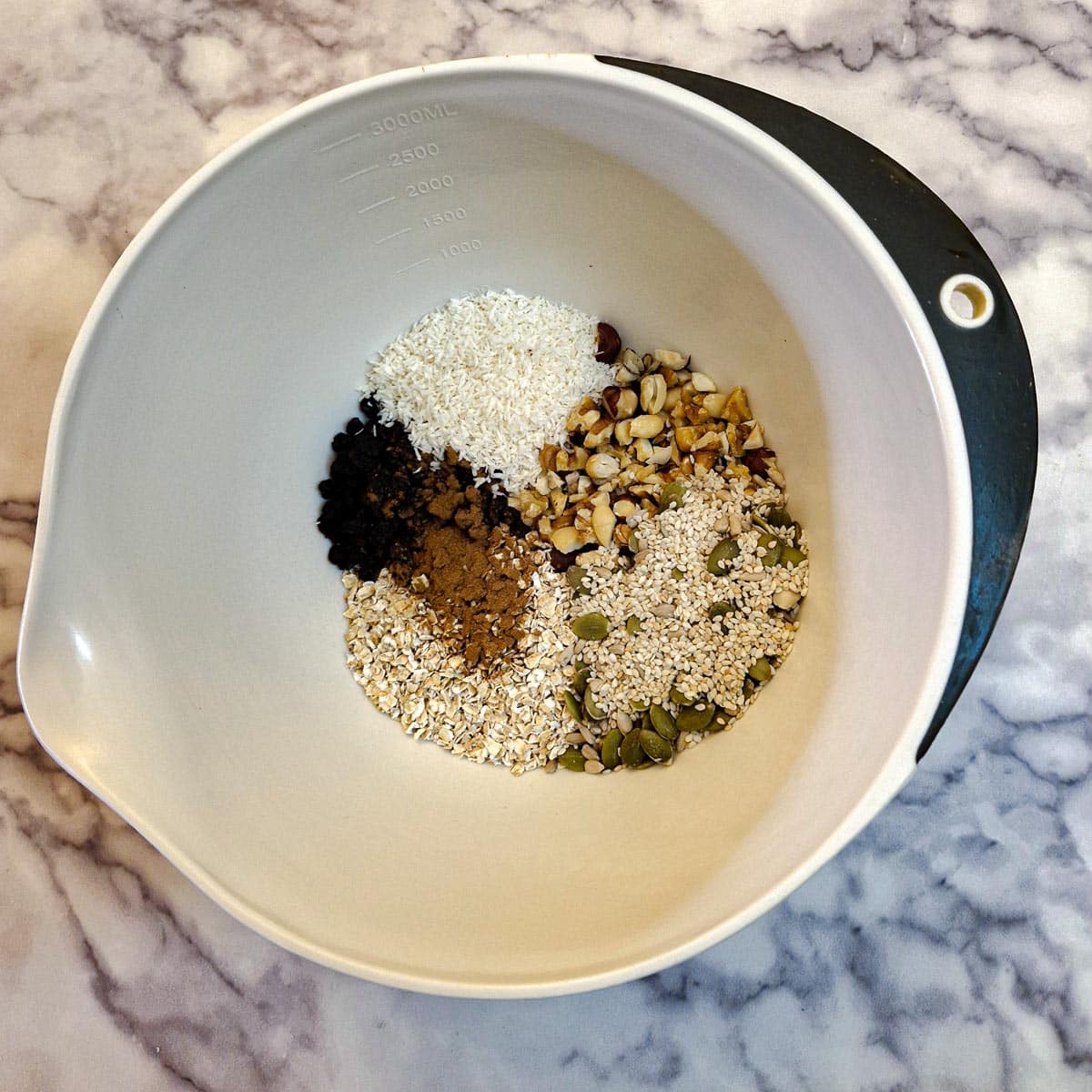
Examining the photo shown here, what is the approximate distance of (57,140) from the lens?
966mm

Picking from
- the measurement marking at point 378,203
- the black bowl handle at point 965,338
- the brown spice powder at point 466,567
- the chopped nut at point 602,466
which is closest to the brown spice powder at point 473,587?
the brown spice powder at point 466,567

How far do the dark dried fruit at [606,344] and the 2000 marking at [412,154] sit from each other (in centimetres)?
26

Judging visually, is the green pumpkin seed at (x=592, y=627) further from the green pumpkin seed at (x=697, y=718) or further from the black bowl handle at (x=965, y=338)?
the black bowl handle at (x=965, y=338)

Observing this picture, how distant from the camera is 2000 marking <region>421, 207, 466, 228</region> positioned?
91 centimetres

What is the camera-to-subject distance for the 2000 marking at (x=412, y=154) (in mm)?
823

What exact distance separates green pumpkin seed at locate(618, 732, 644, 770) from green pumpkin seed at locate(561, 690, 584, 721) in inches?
2.1

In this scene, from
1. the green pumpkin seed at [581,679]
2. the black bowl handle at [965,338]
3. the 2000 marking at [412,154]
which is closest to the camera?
the black bowl handle at [965,338]

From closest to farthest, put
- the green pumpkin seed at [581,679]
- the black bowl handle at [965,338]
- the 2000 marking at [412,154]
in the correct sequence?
the black bowl handle at [965,338]
the 2000 marking at [412,154]
the green pumpkin seed at [581,679]

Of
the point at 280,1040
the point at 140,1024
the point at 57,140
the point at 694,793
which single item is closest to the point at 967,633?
the point at 694,793

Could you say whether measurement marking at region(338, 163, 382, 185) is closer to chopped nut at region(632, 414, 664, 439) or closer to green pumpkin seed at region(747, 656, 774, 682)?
chopped nut at region(632, 414, 664, 439)

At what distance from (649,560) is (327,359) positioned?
42 cm

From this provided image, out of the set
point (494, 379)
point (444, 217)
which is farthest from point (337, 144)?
point (494, 379)

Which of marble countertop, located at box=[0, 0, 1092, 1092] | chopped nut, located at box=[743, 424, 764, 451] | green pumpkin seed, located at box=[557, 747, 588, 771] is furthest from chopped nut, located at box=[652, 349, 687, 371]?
green pumpkin seed, located at box=[557, 747, 588, 771]

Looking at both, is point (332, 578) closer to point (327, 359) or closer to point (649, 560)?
point (327, 359)
